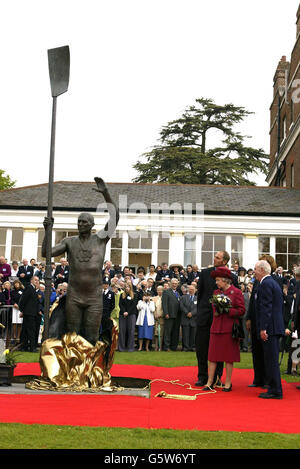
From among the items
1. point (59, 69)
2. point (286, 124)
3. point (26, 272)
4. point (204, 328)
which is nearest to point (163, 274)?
point (26, 272)

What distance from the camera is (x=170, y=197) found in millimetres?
27891

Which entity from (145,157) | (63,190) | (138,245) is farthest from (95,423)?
(145,157)

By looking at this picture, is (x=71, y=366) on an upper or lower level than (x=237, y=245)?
lower

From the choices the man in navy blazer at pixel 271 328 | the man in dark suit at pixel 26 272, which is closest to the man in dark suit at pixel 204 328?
the man in navy blazer at pixel 271 328

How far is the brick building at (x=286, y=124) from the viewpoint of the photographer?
34.7 meters

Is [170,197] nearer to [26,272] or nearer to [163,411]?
[26,272]

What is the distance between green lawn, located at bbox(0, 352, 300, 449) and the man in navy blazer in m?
2.71

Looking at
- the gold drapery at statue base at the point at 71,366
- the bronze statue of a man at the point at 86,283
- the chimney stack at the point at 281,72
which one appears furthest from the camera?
the chimney stack at the point at 281,72

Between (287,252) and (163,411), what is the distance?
20.0 m

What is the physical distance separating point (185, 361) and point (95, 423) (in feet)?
25.2

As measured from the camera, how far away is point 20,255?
25.6 meters

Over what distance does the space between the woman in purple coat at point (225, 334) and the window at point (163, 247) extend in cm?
1672

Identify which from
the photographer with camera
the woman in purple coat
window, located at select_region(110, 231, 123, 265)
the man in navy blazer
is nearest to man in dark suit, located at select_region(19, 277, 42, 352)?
the photographer with camera

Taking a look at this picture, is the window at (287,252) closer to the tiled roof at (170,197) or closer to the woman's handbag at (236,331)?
the tiled roof at (170,197)
